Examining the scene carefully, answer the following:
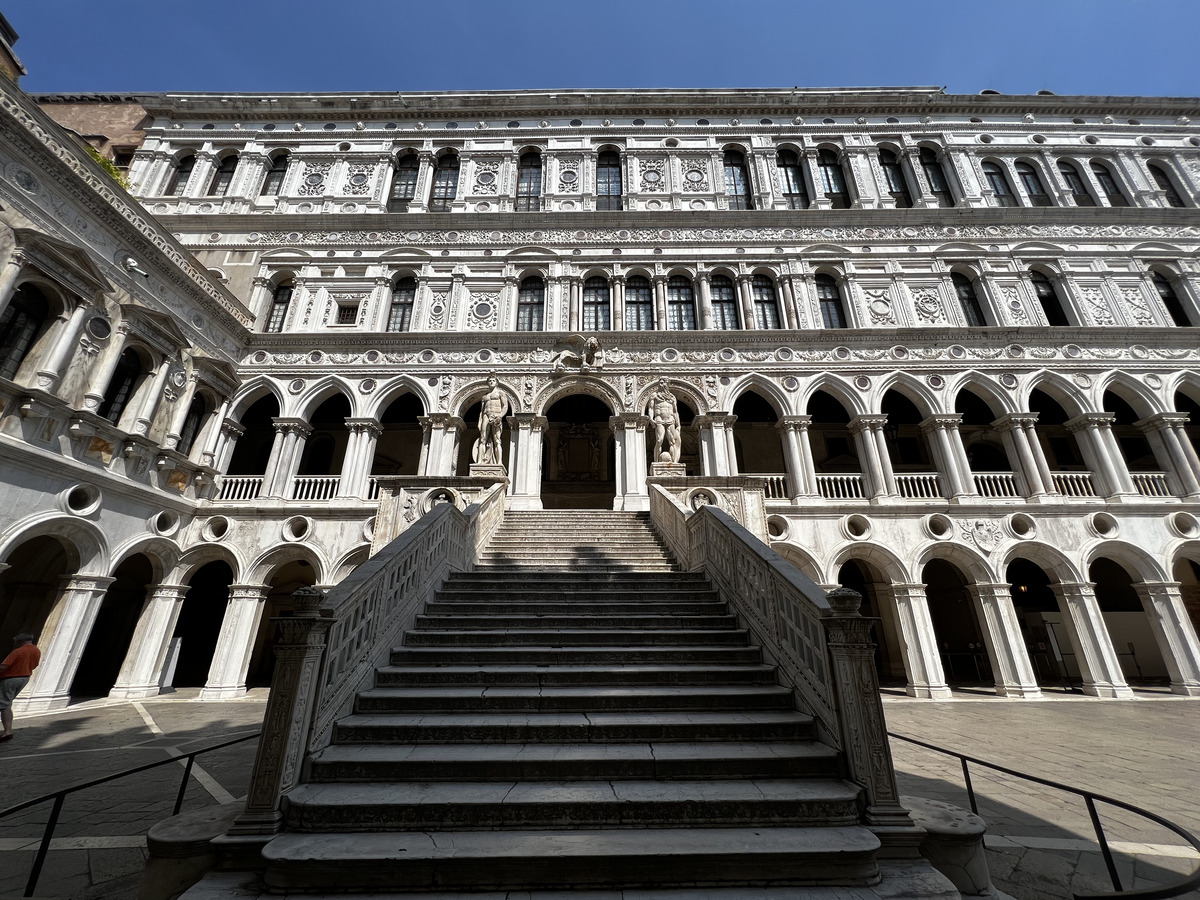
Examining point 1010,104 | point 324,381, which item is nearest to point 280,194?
point 324,381

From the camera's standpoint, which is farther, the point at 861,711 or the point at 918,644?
the point at 918,644

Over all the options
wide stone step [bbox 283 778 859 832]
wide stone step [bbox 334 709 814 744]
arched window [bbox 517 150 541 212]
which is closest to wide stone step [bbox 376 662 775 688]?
wide stone step [bbox 334 709 814 744]

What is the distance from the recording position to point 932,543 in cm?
1409

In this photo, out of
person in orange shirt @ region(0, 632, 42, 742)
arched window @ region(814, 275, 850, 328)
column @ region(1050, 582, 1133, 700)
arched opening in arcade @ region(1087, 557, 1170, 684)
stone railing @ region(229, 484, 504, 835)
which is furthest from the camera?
arched window @ region(814, 275, 850, 328)

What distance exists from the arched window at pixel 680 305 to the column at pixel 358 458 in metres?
10.2

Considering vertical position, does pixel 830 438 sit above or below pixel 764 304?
below

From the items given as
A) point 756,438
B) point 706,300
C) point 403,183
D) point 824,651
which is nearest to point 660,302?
point 706,300

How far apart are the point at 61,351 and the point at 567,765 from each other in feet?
45.3

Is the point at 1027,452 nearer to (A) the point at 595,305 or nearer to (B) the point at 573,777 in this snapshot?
(A) the point at 595,305

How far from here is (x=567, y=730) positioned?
4590mm

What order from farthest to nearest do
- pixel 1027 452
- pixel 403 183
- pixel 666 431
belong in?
pixel 403 183 → pixel 1027 452 → pixel 666 431

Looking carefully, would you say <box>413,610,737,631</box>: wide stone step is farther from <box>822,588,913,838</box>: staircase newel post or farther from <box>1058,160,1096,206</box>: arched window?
<box>1058,160,1096,206</box>: arched window

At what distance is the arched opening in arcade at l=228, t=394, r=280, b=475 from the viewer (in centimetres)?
1800

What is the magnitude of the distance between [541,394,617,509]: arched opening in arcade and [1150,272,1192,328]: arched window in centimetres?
1951
